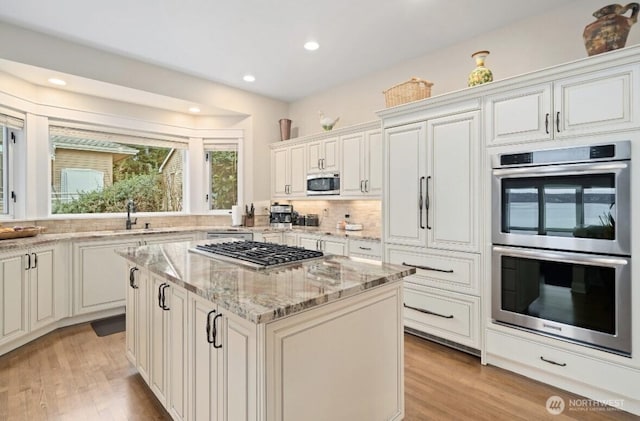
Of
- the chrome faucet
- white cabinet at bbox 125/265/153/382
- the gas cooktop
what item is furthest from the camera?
the chrome faucet

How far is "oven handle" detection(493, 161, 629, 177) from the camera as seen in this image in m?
2.03

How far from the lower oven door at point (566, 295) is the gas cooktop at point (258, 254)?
1.52 metres

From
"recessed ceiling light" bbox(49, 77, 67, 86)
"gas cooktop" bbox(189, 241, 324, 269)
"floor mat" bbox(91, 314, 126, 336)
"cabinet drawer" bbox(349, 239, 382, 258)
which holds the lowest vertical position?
"floor mat" bbox(91, 314, 126, 336)

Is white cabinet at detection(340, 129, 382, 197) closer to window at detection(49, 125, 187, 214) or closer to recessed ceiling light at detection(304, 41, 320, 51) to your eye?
recessed ceiling light at detection(304, 41, 320, 51)

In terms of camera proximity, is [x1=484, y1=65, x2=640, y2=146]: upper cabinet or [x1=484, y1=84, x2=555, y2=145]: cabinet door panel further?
→ [x1=484, y1=84, x2=555, y2=145]: cabinet door panel

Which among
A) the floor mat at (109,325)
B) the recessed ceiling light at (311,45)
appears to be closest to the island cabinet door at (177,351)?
the floor mat at (109,325)

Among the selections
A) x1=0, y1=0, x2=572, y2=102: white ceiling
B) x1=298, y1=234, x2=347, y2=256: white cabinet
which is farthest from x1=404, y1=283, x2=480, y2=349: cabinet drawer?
x1=0, y1=0, x2=572, y2=102: white ceiling

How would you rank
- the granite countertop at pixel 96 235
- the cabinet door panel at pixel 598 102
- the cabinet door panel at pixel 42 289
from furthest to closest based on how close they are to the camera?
1. the cabinet door panel at pixel 42 289
2. the granite countertop at pixel 96 235
3. the cabinet door panel at pixel 598 102

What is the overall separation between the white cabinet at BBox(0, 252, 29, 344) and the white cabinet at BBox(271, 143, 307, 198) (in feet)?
10.2

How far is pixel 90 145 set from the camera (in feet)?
13.9

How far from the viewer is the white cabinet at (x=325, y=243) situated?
3.88 metres

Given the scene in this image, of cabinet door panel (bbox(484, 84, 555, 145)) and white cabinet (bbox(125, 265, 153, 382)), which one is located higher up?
cabinet door panel (bbox(484, 84, 555, 145))

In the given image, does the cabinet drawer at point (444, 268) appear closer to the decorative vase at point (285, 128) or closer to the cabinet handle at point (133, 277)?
the cabinet handle at point (133, 277)

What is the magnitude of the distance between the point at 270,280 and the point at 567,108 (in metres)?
2.29
